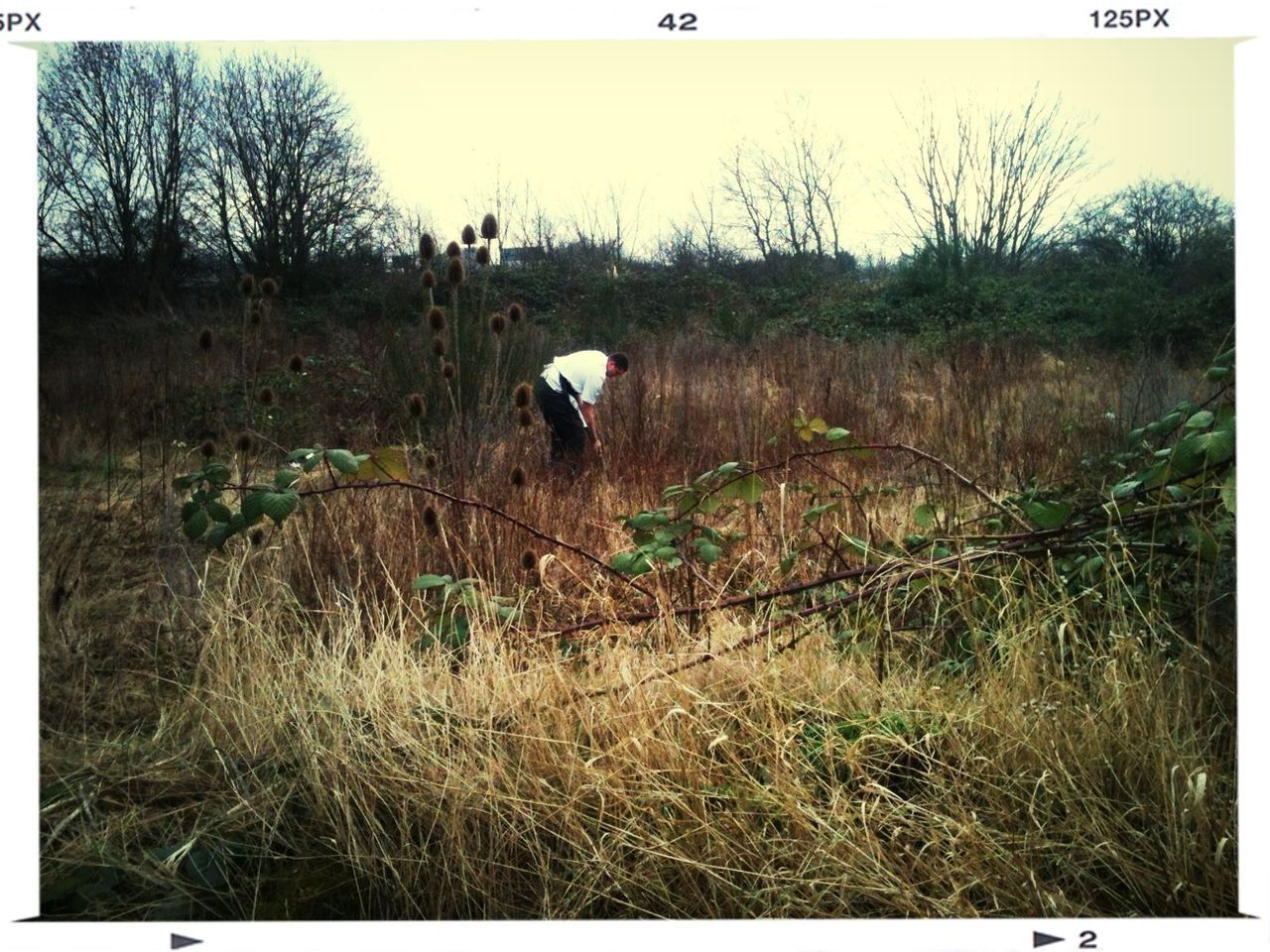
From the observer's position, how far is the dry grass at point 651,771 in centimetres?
135

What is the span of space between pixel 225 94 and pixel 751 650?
6.18 feet

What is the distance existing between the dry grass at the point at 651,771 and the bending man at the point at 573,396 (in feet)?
9.85

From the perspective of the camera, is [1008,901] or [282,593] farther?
[282,593]

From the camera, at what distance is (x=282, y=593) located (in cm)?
263

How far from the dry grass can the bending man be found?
9.85ft

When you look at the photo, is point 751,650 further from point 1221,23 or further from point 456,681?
point 1221,23

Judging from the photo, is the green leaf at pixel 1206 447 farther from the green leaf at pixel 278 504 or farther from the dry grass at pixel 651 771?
the green leaf at pixel 278 504

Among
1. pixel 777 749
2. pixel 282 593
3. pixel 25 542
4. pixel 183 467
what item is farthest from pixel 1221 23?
pixel 183 467

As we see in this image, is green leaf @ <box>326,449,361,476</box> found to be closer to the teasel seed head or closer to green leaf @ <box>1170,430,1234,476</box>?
the teasel seed head

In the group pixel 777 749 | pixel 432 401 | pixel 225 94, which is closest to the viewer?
pixel 777 749

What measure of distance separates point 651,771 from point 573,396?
4.14 m

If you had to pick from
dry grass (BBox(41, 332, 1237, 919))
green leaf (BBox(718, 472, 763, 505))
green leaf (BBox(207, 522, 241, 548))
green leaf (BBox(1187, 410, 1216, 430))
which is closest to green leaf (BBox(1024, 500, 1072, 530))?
dry grass (BBox(41, 332, 1237, 919))

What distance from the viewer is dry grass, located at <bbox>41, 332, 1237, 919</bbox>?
1.35 meters

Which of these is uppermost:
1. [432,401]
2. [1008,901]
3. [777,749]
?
[432,401]
